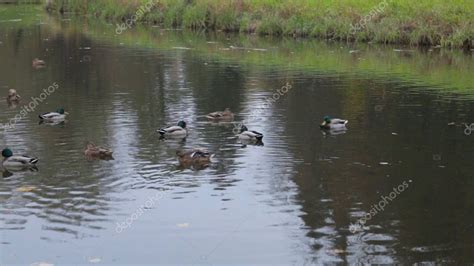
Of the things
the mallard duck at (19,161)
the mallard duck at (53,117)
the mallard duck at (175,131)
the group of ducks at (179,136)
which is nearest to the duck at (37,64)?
the group of ducks at (179,136)

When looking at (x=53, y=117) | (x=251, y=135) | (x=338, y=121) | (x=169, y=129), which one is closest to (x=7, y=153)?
(x=169, y=129)

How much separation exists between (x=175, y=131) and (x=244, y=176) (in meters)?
3.63

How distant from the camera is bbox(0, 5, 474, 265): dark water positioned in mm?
10531

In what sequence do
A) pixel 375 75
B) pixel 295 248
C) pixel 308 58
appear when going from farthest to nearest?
pixel 308 58
pixel 375 75
pixel 295 248

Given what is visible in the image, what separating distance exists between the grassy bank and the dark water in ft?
37.3

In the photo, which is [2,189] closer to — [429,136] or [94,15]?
[429,136]

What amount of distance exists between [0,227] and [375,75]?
1947 centimetres

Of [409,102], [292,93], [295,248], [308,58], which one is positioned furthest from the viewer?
[308,58]

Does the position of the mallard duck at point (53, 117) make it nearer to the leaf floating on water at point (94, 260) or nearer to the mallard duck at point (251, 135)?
the mallard duck at point (251, 135)

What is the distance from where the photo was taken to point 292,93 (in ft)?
79.4

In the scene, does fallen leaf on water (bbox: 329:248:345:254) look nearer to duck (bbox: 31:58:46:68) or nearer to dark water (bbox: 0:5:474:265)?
dark water (bbox: 0:5:474:265)


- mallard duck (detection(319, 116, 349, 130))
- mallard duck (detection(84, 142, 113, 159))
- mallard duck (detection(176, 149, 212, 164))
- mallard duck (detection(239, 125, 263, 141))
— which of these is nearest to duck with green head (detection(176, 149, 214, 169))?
mallard duck (detection(176, 149, 212, 164))

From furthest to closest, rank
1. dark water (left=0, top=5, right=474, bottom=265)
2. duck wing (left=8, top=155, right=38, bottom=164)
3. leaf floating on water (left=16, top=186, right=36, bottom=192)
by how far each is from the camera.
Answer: duck wing (left=8, top=155, right=38, bottom=164)
leaf floating on water (left=16, top=186, right=36, bottom=192)
dark water (left=0, top=5, right=474, bottom=265)

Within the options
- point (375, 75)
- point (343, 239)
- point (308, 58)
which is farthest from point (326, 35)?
point (343, 239)
